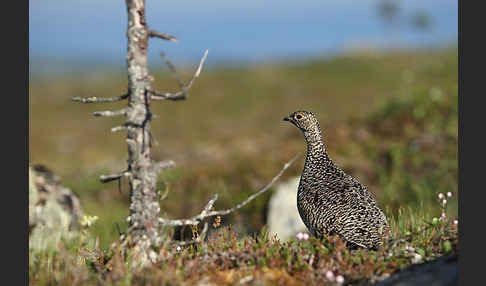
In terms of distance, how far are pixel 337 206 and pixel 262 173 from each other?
26.1ft

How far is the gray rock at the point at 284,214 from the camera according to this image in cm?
1053

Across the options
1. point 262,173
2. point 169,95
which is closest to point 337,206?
point 169,95

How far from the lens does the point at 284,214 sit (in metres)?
10.9

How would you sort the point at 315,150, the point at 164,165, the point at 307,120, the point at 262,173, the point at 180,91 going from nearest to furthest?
the point at 180,91 → the point at 164,165 → the point at 315,150 → the point at 307,120 → the point at 262,173

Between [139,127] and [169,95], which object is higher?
[169,95]

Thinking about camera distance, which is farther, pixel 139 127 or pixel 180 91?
pixel 139 127

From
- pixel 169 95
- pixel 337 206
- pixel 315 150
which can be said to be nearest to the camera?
pixel 169 95

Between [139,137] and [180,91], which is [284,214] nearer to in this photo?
[139,137]

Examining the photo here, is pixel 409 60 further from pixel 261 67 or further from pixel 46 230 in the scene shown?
pixel 46 230

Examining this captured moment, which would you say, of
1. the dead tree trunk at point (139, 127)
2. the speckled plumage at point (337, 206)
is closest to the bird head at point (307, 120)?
the speckled plumage at point (337, 206)

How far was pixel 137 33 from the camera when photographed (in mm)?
4230

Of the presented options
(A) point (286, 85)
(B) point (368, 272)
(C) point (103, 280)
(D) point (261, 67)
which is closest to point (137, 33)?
(C) point (103, 280)

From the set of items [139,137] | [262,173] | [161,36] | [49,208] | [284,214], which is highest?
[161,36]

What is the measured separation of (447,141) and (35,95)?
49.5m
